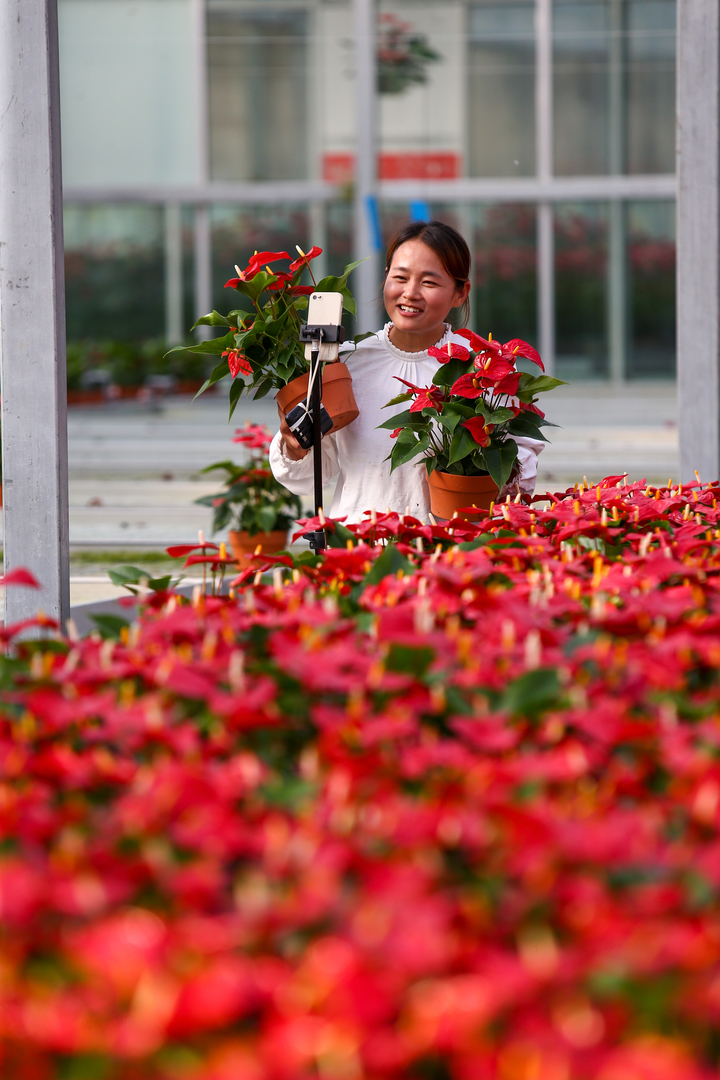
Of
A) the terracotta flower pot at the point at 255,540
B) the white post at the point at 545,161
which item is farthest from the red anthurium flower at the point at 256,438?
the white post at the point at 545,161

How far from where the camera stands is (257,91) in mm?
18406

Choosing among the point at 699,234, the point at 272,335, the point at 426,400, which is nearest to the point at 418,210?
the point at 699,234

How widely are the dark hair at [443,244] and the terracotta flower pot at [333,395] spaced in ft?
1.57

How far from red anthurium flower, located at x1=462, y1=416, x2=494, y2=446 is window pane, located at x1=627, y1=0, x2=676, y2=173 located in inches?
648

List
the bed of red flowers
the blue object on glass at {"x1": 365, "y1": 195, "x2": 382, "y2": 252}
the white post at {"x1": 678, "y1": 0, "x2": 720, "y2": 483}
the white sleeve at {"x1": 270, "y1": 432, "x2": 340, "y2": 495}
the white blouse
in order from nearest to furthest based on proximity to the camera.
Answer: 1. the bed of red flowers
2. the white sleeve at {"x1": 270, "y1": 432, "x2": 340, "y2": 495}
3. the white blouse
4. the white post at {"x1": 678, "y1": 0, "x2": 720, "y2": 483}
5. the blue object on glass at {"x1": 365, "y1": 195, "x2": 382, "y2": 252}

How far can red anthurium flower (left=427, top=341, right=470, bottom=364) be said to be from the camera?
2957 mm

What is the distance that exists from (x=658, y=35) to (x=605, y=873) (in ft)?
62.0

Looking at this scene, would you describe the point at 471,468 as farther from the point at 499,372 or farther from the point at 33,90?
the point at 33,90

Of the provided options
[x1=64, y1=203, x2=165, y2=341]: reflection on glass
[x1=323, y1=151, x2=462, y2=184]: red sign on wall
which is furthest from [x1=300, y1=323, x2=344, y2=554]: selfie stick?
[x1=64, y1=203, x2=165, y2=341]: reflection on glass

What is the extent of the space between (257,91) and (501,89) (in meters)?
3.54

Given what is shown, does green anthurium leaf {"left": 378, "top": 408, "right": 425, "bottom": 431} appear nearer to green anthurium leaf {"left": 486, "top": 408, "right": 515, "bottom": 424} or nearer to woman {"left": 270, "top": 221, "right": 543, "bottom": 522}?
green anthurium leaf {"left": 486, "top": 408, "right": 515, "bottom": 424}

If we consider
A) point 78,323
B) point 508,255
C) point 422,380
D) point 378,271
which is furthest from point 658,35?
point 422,380

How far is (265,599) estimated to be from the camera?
2.01 m

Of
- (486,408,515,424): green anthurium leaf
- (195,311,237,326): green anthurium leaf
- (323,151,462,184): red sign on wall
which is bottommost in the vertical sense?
(486,408,515,424): green anthurium leaf
